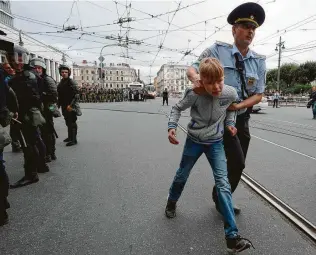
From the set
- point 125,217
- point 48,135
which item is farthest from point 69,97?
point 125,217

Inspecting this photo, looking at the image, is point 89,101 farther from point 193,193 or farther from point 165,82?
point 165,82

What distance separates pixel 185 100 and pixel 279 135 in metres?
7.19

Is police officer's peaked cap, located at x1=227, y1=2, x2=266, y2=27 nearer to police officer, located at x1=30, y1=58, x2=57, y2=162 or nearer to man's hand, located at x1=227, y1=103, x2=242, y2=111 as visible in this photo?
man's hand, located at x1=227, y1=103, x2=242, y2=111

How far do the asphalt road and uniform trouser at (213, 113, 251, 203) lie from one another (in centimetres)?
51

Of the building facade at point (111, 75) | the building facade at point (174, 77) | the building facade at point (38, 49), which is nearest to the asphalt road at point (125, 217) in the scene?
the building facade at point (38, 49)

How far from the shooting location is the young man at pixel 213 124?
233 centimetres

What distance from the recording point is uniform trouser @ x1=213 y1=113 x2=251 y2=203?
2.70 meters

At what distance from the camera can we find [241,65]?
2.73 meters

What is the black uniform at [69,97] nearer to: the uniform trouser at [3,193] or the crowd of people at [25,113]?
the crowd of people at [25,113]

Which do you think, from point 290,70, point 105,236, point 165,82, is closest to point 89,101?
point 105,236

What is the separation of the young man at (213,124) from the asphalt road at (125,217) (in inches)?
17.8

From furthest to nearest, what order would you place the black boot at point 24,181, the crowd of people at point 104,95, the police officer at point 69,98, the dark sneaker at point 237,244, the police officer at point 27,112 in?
the crowd of people at point 104,95
the police officer at point 69,98
the police officer at point 27,112
the black boot at point 24,181
the dark sneaker at point 237,244

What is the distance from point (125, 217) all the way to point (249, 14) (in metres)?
2.33

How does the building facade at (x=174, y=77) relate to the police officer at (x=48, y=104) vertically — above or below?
above
